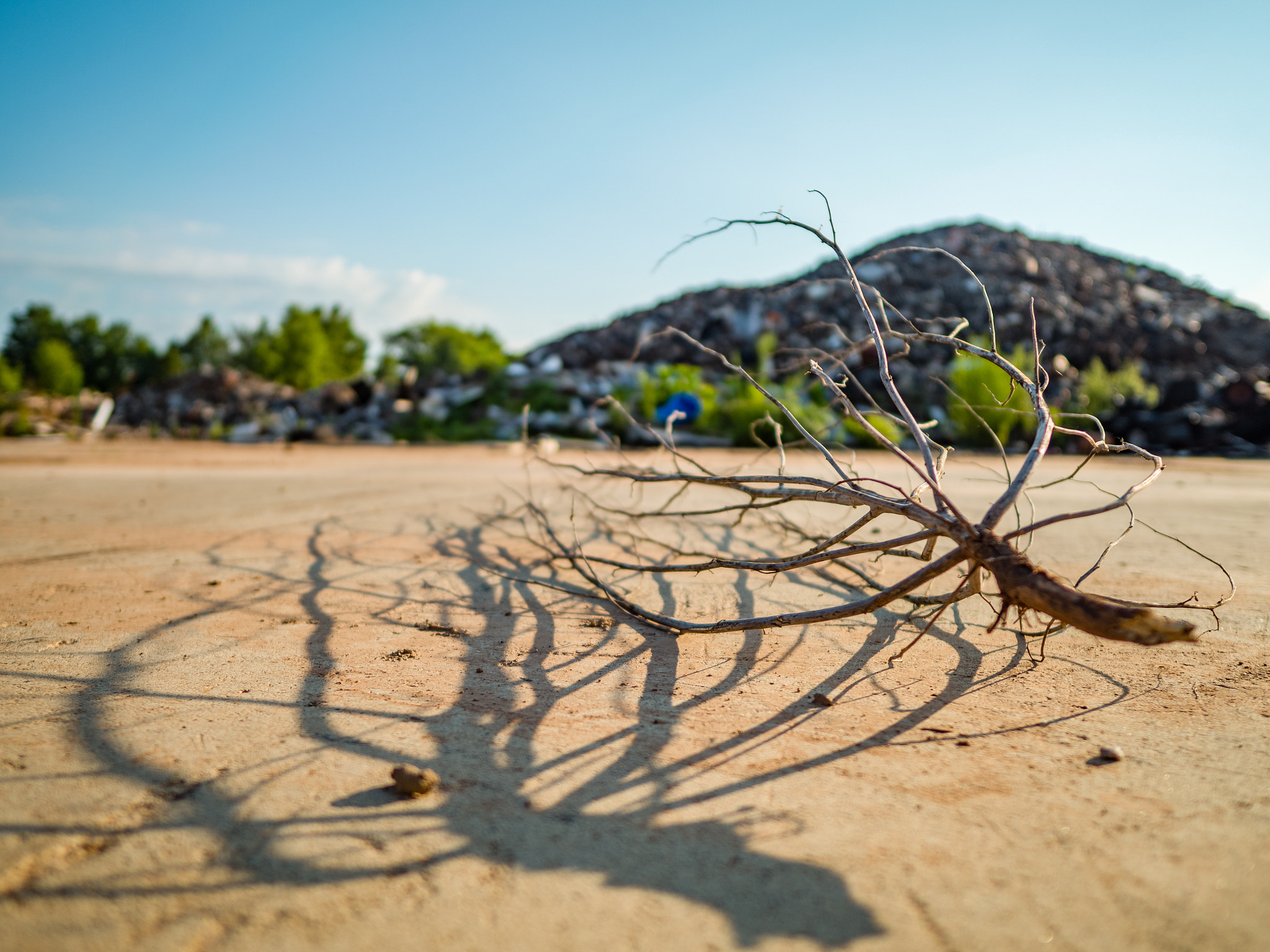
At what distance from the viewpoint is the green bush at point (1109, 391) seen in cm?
1236

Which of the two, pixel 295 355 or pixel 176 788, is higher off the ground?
pixel 295 355

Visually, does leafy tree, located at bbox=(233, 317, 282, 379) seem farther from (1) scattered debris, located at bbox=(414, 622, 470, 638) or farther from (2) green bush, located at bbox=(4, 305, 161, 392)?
(1) scattered debris, located at bbox=(414, 622, 470, 638)

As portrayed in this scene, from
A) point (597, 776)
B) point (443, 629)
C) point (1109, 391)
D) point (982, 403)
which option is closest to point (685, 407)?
point (982, 403)

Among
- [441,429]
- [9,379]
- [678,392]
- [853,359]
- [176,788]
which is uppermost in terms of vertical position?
[853,359]

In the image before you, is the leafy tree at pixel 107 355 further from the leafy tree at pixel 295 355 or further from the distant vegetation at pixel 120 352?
the leafy tree at pixel 295 355

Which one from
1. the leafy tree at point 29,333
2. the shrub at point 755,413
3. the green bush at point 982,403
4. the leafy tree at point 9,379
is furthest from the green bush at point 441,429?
the leafy tree at point 29,333

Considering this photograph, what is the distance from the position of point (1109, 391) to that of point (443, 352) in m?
13.3

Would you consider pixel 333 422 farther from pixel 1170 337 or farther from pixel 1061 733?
pixel 1170 337

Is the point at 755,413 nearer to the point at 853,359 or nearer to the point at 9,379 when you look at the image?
the point at 853,359

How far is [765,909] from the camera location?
101cm

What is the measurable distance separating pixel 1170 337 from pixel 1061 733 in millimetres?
20645

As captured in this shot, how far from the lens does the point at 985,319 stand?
15.2 meters

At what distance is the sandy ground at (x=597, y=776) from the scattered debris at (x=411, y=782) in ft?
0.06

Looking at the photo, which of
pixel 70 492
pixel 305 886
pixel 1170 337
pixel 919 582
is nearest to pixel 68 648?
pixel 305 886
